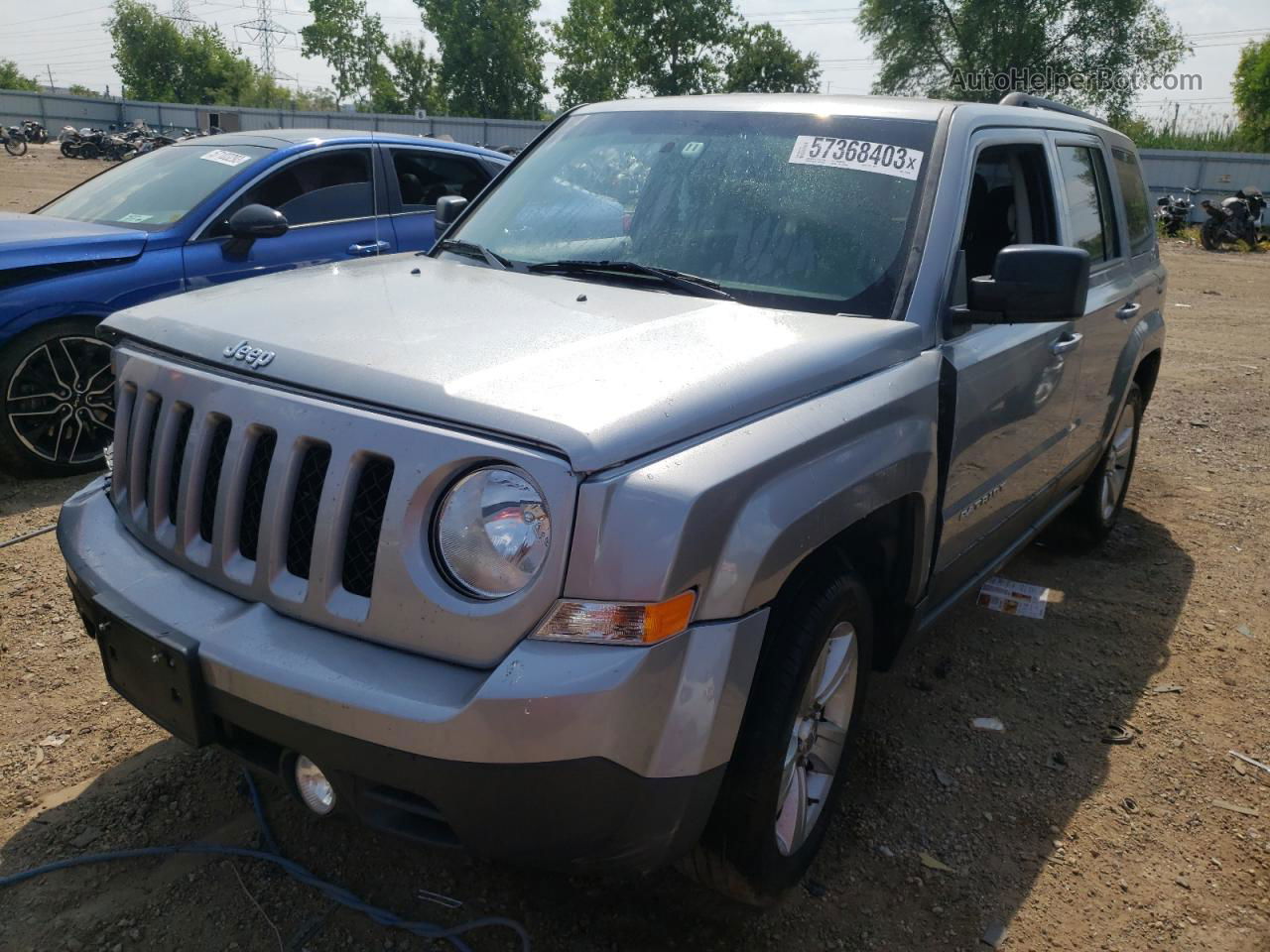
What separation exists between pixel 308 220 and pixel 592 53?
61.9m

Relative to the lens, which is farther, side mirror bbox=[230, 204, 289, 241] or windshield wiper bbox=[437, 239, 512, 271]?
side mirror bbox=[230, 204, 289, 241]

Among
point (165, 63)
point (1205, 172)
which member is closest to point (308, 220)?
point (1205, 172)

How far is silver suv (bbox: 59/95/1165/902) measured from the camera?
1765 mm

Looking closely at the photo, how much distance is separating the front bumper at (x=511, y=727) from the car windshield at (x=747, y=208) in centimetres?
122

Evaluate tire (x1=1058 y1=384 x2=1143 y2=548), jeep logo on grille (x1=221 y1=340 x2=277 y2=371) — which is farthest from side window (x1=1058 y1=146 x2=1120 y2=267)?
jeep logo on grille (x1=221 y1=340 x2=277 y2=371)

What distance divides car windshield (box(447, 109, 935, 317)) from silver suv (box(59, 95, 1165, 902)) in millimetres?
12

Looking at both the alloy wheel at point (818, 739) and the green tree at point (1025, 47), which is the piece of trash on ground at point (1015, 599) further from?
the green tree at point (1025, 47)

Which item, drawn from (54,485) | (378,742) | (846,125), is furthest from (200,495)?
(54,485)

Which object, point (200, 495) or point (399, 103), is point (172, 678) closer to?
point (200, 495)

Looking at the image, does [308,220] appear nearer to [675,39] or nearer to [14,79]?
[675,39]

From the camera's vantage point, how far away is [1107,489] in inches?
193

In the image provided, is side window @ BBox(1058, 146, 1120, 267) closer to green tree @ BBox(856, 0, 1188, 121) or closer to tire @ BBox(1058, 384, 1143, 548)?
tire @ BBox(1058, 384, 1143, 548)

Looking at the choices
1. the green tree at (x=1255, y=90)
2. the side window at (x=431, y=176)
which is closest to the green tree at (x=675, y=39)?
the green tree at (x=1255, y=90)

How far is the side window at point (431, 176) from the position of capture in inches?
250
